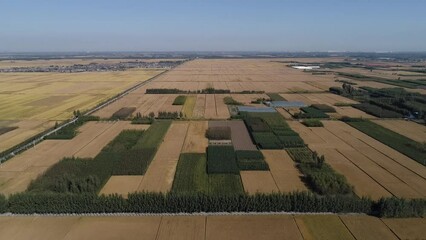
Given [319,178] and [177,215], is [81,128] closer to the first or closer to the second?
[177,215]

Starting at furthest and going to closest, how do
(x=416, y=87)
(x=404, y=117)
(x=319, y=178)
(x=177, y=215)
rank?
(x=416, y=87), (x=404, y=117), (x=319, y=178), (x=177, y=215)

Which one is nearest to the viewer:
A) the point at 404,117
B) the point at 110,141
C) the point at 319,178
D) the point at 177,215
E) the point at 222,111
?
the point at 177,215

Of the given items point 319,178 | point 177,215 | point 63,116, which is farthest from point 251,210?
point 63,116

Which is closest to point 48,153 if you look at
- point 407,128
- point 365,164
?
point 365,164

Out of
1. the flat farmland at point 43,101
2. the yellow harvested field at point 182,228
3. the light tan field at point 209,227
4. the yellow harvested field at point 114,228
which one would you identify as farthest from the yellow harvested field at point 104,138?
the yellow harvested field at point 182,228

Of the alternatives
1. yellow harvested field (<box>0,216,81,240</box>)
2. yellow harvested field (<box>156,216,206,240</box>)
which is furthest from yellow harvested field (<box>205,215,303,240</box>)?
yellow harvested field (<box>0,216,81,240</box>)

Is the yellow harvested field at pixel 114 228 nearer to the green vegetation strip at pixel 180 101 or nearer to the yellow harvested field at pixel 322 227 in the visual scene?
the yellow harvested field at pixel 322 227

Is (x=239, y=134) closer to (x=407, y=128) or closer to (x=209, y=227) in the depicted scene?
(x=209, y=227)
